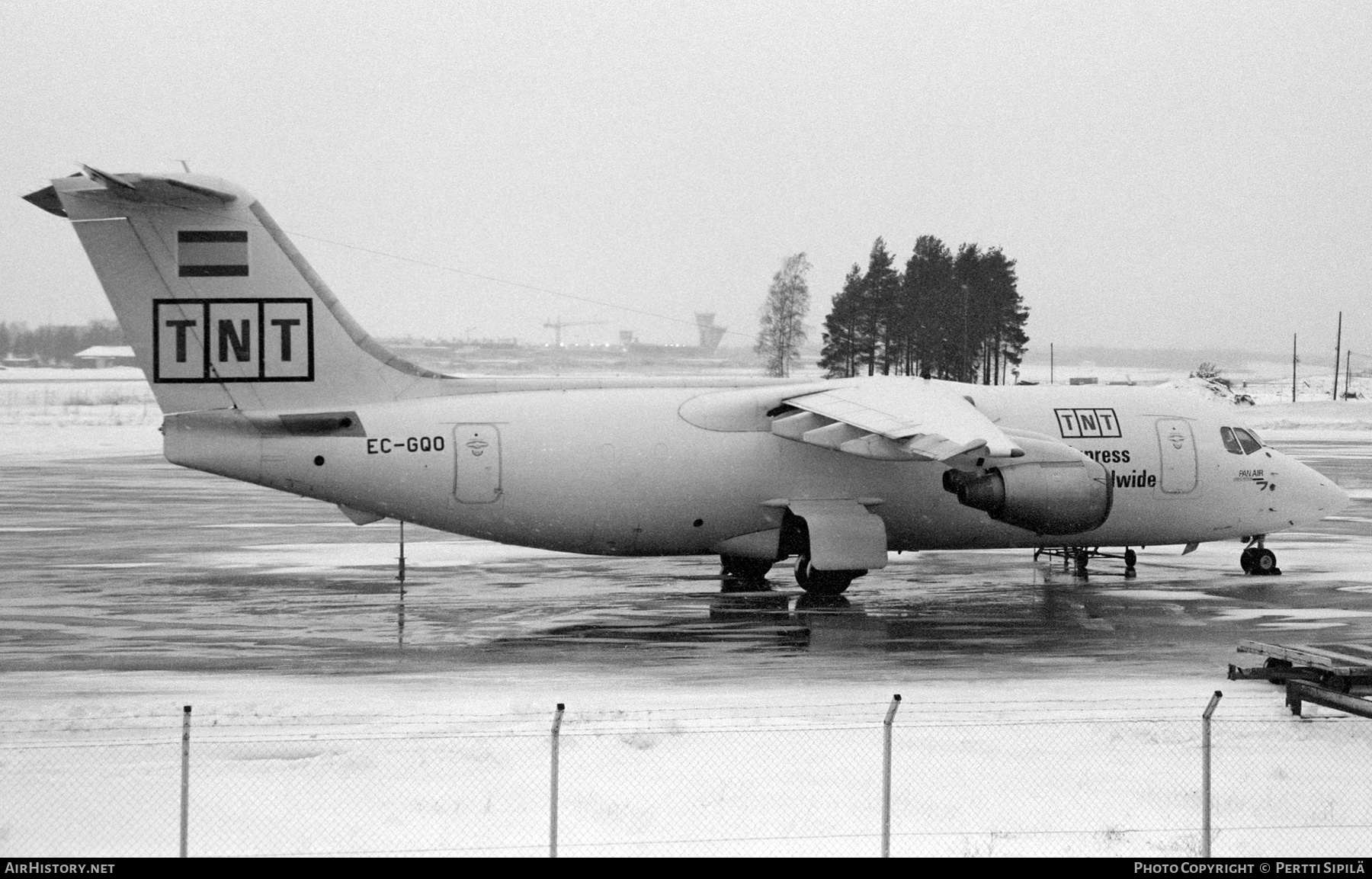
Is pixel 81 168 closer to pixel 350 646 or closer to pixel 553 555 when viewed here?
pixel 350 646

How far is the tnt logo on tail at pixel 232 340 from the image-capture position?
63.7 ft

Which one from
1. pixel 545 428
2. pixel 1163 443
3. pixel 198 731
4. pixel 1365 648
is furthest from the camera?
pixel 1163 443

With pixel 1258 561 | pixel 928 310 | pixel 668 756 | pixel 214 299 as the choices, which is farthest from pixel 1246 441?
pixel 928 310

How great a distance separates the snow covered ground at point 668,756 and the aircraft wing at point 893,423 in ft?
8.31

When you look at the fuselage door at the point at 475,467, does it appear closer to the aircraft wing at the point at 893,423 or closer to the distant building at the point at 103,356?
the aircraft wing at the point at 893,423

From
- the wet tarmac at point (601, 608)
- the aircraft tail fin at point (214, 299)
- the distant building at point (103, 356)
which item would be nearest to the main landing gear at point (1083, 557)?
the wet tarmac at point (601, 608)

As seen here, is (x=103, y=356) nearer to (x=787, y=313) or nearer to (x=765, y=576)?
(x=787, y=313)

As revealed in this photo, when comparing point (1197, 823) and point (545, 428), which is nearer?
point (1197, 823)

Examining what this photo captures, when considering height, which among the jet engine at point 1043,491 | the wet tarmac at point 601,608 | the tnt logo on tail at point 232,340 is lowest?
the wet tarmac at point 601,608

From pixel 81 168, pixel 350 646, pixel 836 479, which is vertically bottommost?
pixel 350 646

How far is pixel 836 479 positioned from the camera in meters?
21.2

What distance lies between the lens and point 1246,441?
24.1 m

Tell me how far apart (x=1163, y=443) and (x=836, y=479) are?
19.3ft
